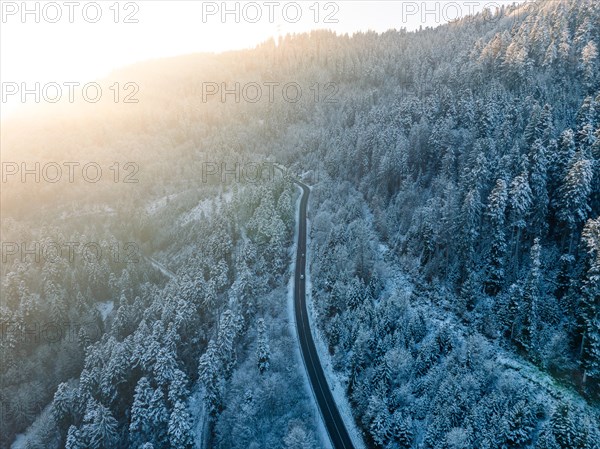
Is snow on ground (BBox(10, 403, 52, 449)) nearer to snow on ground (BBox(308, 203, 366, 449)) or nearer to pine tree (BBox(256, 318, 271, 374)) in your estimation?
pine tree (BBox(256, 318, 271, 374))

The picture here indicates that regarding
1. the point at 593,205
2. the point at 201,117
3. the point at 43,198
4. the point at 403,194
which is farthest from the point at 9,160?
the point at 593,205

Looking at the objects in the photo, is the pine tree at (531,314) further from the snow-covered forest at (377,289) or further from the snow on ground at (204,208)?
the snow on ground at (204,208)

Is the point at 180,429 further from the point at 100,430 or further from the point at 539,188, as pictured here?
the point at 539,188

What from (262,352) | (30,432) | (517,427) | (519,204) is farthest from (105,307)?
(519,204)

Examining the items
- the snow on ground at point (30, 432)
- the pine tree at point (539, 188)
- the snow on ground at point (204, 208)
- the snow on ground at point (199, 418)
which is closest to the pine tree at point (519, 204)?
the pine tree at point (539, 188)

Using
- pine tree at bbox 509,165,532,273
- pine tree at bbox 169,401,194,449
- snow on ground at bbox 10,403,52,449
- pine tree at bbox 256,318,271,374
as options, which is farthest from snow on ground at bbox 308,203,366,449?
snow on ground at bbox 10,403,52,449

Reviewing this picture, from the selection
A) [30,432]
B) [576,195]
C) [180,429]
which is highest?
[576,195]
